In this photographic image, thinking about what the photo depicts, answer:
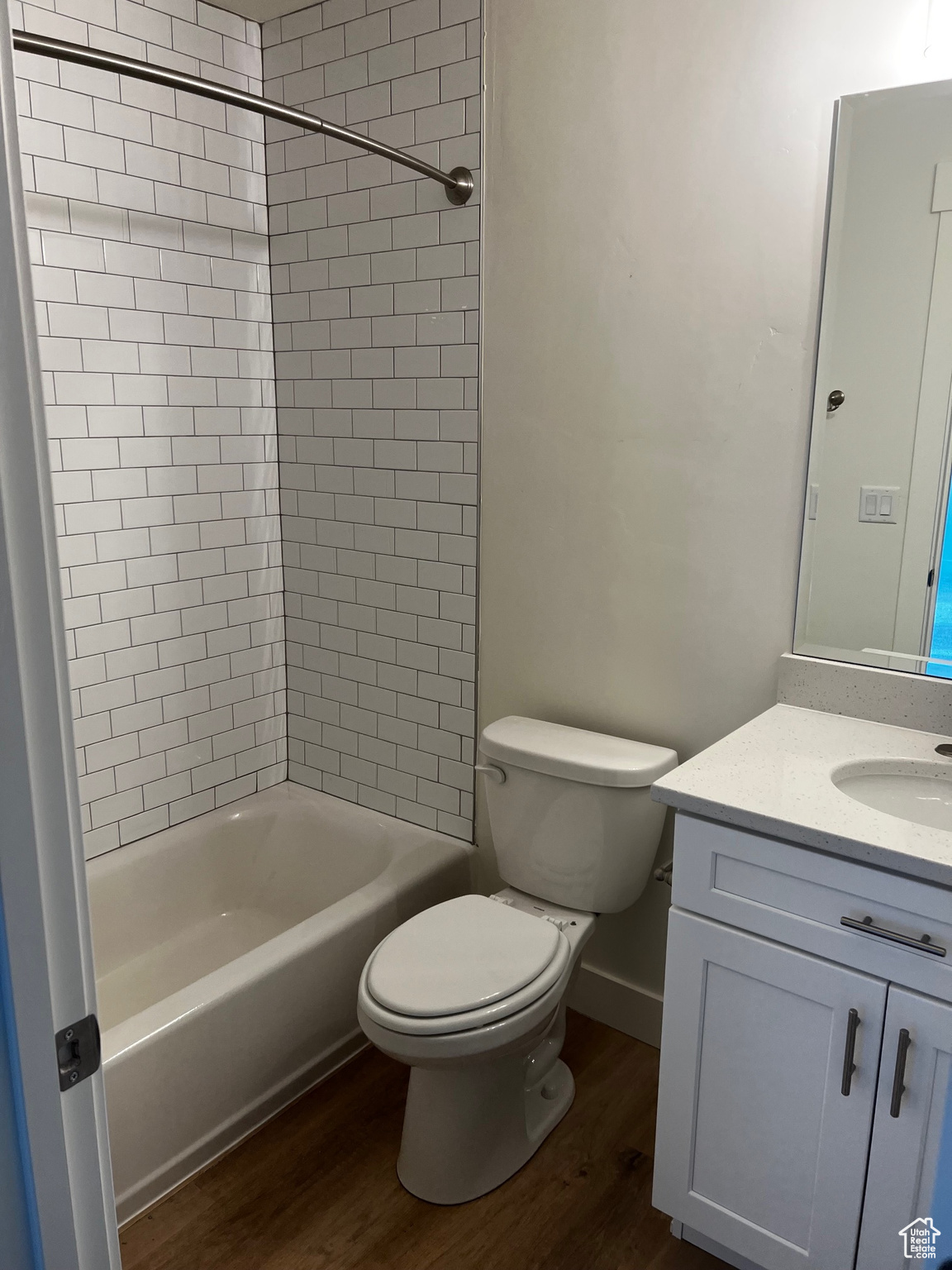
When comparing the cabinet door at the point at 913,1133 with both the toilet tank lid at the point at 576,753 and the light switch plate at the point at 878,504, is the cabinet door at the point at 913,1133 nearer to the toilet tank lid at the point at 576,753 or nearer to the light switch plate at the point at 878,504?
the toilet tank lid at the point at 576,753

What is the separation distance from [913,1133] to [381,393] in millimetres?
1940

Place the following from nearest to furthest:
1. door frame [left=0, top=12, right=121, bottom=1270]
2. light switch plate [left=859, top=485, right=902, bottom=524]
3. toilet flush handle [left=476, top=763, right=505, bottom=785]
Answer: door frame [left=0, top=12, right=121, bottom=1270] → light switch plate [left=859, top=485, right=902, bottom=524] → toilet flush handle [left=476, top=763, right=505, bottom=785]

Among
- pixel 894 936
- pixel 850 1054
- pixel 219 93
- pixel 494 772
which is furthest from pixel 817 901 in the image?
pixel 219 93

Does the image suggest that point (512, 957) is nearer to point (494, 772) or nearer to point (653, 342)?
point (494, 772)

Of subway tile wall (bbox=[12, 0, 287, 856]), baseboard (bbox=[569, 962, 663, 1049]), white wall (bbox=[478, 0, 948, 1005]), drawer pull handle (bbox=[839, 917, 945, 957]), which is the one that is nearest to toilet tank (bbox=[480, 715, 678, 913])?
white wall (bbox=[478, 0, 948, 1005])

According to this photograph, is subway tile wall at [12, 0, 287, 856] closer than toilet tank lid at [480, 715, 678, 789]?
No

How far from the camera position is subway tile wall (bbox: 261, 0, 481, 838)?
2.24 meters

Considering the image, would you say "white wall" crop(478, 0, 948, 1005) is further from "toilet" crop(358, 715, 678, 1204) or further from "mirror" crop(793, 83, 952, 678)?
"toilet" crop(358, 715, 678, 1204)

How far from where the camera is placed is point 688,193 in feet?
6.20

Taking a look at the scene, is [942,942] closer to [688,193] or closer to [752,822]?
[752,822]

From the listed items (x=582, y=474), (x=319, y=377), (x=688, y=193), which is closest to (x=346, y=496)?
(x=319, y=377)

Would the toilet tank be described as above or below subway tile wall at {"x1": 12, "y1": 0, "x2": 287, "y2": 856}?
below

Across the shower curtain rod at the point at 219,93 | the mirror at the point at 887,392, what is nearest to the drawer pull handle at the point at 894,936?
the mirror at the point at 887,392

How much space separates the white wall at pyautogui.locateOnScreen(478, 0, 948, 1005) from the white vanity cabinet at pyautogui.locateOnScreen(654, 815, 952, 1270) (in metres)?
0.63
